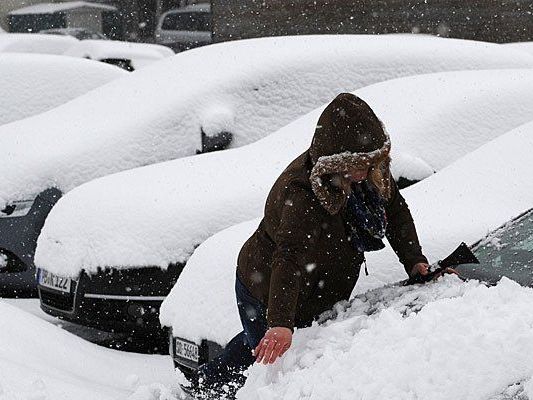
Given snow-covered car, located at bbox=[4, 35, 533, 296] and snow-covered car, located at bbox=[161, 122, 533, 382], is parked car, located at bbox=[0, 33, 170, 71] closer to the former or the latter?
snow-covered car, located at bbox=[4, 35, 533, 296]

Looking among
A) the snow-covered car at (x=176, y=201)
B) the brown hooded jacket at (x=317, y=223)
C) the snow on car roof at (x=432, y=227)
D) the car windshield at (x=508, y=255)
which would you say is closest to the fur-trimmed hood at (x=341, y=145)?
the brown hooded jacket at (x=317, y=223)

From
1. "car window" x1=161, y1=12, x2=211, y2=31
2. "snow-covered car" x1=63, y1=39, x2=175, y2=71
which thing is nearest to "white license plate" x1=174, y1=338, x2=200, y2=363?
"snow-covered car" x1=63, y1=39, x2=175, y2=71

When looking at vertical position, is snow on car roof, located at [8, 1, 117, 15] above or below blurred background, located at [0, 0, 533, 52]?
below

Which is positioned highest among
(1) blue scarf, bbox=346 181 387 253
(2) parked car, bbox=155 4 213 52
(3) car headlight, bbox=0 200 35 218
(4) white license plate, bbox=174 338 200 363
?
(1) blue scarf, bbox=346 181 387 253

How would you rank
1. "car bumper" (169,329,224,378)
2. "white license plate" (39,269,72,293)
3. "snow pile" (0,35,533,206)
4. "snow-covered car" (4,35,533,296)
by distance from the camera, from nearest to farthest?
"car bumper" (169,329,224,378)
"white license plate" (39,269,72,293)
"snow-covered car" (4,35,533,296)
"snow pile" (0,35,533,206)

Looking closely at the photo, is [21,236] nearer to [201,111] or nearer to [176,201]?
[201,111]

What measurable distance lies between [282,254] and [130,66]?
16.8m

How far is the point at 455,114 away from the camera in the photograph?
570 cm

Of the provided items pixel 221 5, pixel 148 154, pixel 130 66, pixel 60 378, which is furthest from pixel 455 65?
pixel 130 66

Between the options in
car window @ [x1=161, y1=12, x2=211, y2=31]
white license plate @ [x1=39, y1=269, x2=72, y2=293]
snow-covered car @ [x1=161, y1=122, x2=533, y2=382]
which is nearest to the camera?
snow-covered car @ [x1=161, y1=122, x2=533, y2=382]

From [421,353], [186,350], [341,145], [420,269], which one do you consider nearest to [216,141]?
[186,350]

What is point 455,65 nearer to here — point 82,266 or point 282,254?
point 82,266

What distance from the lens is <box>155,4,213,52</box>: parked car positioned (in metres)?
23.8

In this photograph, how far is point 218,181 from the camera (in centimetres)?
568
